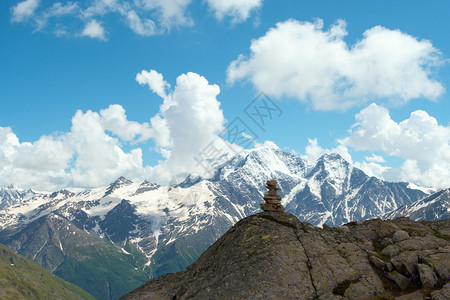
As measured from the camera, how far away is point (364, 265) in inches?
902

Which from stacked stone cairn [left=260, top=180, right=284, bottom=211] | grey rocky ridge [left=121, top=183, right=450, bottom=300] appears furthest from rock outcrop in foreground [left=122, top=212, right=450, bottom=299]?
stacked stone cairn [left=260, top=180, right=284, bottom=211]

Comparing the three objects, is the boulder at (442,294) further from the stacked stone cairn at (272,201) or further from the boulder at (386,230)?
the stacked stone cairn at (272,201)

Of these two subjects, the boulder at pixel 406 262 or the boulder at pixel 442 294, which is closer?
the boulder at pixel 442 294

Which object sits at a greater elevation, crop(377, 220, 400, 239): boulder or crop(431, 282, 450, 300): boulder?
crop(377, 220, 400, 239): boulder

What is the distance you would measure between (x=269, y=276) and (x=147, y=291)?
34.8 ft

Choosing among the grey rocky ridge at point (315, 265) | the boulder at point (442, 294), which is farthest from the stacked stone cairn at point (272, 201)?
the boulder at point (442, 294)

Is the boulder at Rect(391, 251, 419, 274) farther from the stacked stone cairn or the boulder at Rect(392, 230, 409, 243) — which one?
the stacked stone cairn

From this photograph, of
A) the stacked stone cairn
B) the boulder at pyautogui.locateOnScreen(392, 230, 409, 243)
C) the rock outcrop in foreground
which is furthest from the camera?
the stacked stone cairn

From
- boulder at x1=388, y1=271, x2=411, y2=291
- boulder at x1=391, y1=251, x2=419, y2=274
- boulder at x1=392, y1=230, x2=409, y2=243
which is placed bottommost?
boulder at x1=388, y1=271, x2=411, y2=291

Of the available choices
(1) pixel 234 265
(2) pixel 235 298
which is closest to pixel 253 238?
(1) pixel 234 265

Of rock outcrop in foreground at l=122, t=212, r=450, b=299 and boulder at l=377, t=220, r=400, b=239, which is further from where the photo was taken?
boulder at l=377, t=220, r=400, b=239

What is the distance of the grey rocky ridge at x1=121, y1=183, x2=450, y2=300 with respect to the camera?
67.6 feet

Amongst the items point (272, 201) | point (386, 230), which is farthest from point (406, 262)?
point (272, 201)

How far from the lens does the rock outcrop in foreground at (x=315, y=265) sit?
67.6ft
